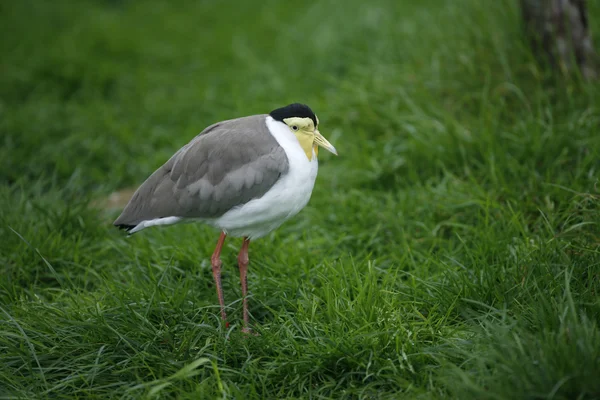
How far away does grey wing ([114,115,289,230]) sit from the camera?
313cm

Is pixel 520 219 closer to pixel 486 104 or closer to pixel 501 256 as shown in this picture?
pixel 501 256

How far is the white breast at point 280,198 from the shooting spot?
311 centimetres

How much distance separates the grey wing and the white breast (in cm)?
3

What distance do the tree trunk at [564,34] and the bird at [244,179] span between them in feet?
8.16

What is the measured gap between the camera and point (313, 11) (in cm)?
800

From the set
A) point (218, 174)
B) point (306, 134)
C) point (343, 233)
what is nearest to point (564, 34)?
point (343, 233)

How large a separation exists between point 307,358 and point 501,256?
4.15 feet

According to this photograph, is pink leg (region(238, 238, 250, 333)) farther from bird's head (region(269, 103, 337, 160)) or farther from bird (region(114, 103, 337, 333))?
bird's head (region(269, 103, 337, 160))

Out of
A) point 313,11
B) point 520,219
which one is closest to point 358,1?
point 313,11

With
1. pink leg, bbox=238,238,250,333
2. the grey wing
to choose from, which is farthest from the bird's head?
pink leg, bbox=238,238,250,333

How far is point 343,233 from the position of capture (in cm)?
405

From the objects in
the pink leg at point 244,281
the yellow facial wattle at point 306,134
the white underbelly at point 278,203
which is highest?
the yellow facial wattle at point 306,134

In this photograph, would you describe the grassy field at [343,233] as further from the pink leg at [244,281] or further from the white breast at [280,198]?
the white breast at [280,198]

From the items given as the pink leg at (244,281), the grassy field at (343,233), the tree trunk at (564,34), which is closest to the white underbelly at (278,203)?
the pink leg at (244,281)
